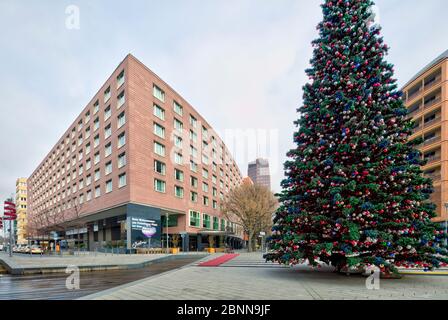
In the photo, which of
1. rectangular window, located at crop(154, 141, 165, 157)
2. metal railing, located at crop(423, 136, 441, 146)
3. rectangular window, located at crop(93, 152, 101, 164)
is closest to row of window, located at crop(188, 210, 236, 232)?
rectangular window, located at crop(154, 141, 165, 157)

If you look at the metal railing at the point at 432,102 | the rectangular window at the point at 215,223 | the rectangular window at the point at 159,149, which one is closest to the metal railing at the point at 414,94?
the metal railing at the point at 432,102

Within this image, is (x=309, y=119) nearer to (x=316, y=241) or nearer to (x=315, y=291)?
(x=316, y=241)

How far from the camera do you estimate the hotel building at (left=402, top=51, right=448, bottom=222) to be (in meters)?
36.9

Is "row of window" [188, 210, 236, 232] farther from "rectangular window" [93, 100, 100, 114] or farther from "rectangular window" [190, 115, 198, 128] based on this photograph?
"rectangular window" [93, 100, 100, 114]

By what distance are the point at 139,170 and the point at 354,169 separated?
28.8 meters

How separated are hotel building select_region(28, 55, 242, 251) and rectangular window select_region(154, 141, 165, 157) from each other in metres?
0.14

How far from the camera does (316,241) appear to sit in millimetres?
9305

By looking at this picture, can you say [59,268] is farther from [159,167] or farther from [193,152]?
[193,152]

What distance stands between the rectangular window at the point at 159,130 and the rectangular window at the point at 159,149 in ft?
4.17

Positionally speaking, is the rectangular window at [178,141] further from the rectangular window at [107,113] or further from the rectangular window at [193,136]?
the rectangular window at [107,113]

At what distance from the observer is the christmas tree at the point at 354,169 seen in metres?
8.70

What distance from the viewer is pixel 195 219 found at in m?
45.7

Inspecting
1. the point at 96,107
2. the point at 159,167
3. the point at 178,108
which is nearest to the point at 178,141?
the point at 178,108

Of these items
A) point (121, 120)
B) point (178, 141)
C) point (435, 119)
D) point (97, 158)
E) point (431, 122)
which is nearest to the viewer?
point (121, 120)
